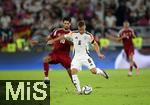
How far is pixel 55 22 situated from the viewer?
93.2 feet

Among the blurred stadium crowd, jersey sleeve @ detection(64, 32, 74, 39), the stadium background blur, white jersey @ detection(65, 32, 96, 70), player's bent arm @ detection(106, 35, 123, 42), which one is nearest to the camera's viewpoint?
white jersey @ detection(65, 32, 96, 70)

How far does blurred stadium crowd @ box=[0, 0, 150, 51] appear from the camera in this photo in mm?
28000

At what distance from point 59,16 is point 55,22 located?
2.45ft

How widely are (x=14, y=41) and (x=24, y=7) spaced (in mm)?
2459

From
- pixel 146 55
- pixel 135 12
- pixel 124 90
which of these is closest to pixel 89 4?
pixel 135 12

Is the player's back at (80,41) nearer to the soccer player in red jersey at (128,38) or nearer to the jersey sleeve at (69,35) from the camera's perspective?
the jersey sleeve at (69,35)

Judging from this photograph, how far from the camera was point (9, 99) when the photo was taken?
14.2 metres

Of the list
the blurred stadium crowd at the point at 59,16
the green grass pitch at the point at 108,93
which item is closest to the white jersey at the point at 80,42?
the green grass pitch at the point at 108,93

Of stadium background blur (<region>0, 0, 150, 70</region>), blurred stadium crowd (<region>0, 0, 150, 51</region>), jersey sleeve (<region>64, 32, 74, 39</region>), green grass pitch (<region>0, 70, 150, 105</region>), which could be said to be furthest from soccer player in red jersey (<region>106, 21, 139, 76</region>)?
jersey sleeve (<region>64, 32, 74, 39</region>)

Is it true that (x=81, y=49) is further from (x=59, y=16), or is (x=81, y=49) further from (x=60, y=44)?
(x=59, y=16)

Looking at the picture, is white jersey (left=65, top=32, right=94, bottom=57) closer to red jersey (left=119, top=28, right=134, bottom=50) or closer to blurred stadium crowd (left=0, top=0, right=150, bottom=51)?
red jersey (left=119, top=28, right=134, bottom=50)

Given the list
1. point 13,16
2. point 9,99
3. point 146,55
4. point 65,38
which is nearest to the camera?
point 9,99

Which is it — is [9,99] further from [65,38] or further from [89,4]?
[89,4]

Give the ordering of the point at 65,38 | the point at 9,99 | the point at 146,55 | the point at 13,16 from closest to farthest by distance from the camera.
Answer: the point at 9,99, the point at 65,38, the point at 146,55, the point at 13,16
